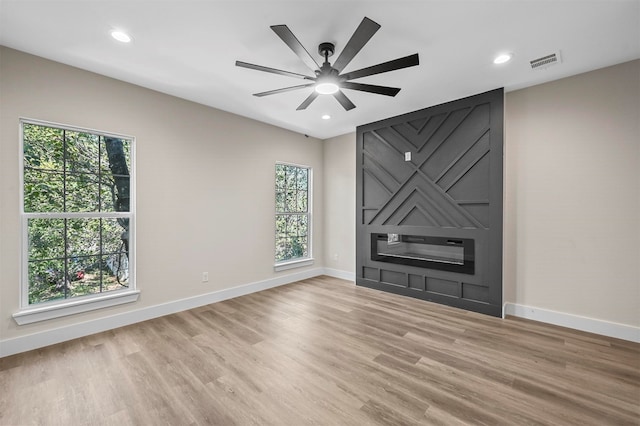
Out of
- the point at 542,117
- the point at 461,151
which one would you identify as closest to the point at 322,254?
the point at 461,151

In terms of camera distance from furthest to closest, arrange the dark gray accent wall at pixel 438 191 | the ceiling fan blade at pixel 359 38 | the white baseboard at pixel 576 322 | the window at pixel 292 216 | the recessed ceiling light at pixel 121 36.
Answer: the window at pixel 292 216, the dark gray accent wall at pixel 438 191, the white baseboard at pixel 576 322, the recessed ceiling light at pixel 121 36, the ceiling fan blade at pixel 359 38

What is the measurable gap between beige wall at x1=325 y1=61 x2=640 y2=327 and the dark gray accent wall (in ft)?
0.81

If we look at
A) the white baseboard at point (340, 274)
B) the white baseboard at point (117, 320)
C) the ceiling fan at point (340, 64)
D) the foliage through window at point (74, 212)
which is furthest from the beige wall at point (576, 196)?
the foliage through window at point (74, 212)

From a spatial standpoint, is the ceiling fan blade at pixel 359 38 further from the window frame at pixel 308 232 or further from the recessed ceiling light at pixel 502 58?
the window frame at pixel 308 232

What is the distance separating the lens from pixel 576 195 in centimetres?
316

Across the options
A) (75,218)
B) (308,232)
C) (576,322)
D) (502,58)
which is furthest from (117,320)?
(576,322)

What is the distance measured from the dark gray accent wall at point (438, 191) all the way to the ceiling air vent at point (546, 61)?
55cm

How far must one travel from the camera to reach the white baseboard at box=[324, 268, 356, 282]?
5.38m

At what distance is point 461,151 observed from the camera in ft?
12.5

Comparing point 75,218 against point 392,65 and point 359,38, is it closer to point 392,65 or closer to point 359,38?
point 359,38

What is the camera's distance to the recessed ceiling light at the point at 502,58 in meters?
2.73

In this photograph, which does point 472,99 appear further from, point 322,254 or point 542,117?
point 322,254

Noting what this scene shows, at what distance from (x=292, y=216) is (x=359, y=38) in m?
3.80

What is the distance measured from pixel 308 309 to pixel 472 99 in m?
3.62
